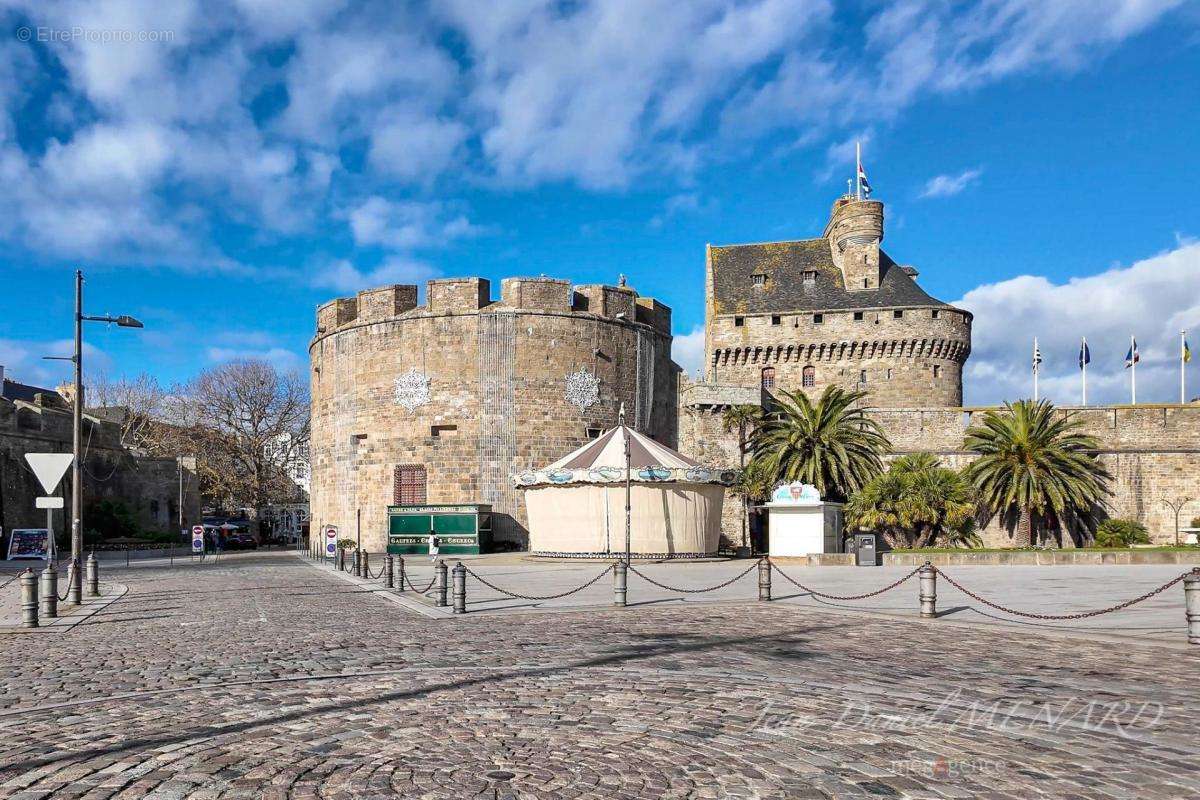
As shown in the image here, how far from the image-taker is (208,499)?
219ft

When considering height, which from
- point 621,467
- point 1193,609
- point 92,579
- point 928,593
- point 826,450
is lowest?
point 92,579

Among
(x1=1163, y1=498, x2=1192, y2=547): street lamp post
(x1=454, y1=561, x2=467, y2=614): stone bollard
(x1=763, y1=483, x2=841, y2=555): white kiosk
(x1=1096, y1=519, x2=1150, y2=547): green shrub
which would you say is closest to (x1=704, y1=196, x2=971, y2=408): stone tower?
(x1=1163, y1=498, x2=1192, y2=547): street lamp post

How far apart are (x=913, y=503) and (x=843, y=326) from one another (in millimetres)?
20484

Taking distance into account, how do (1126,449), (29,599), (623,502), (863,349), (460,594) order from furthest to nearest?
(863,349), (1126,449), (623,502), (460,594), (29,599)

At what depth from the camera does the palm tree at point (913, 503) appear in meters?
33.3

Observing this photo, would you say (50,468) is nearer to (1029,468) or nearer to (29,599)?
(29,599)

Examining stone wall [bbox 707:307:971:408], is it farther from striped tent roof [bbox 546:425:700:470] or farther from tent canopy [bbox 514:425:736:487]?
tent canopy [bbox 514:425:736:487]

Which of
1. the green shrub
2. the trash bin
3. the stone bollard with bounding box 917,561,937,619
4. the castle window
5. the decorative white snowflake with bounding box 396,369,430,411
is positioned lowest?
the green shrub

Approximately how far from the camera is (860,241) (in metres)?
53.6

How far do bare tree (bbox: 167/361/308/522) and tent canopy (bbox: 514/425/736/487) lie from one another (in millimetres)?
26547

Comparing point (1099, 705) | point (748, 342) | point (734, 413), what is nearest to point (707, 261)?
point (748, 342)

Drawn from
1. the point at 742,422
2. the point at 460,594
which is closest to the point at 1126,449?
the point at 742,422

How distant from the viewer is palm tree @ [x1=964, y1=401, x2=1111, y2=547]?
35.5 metres

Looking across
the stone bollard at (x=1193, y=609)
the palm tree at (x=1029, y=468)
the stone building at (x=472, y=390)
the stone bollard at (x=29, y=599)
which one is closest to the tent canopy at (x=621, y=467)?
the stone building at (x=472, y=390)
